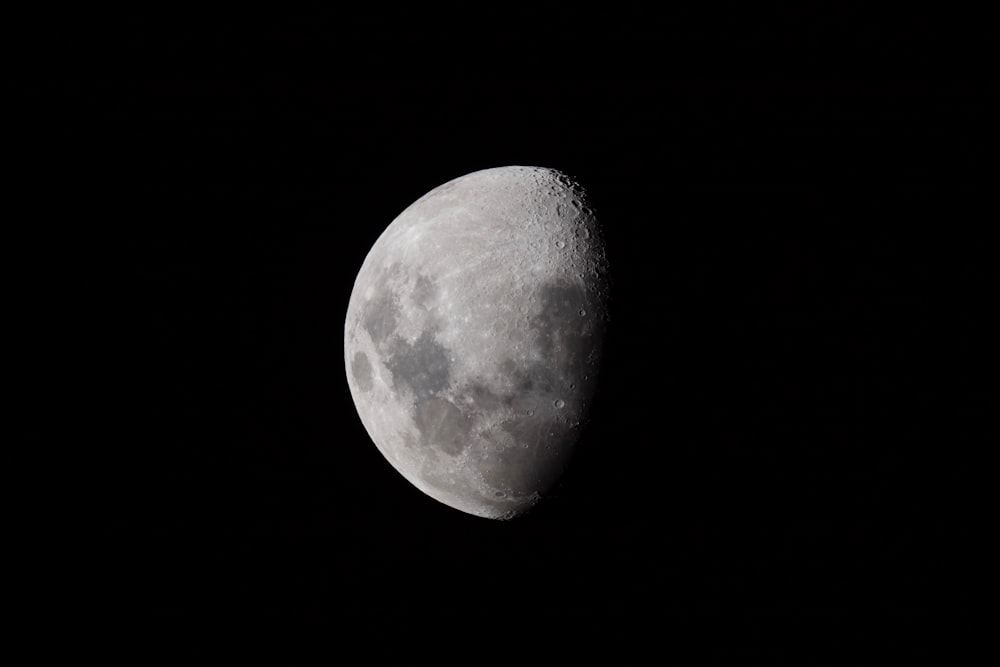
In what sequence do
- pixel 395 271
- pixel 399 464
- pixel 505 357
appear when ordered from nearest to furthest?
1. pixel 505 357
2. pixel 395 271
3. pixel 399 464

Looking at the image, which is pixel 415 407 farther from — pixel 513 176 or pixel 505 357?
pixel 513 176

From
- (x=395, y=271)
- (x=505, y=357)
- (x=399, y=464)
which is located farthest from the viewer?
(x=399, y=464)

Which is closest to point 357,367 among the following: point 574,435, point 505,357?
point 505,357

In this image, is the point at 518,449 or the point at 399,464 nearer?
the point at 518,449

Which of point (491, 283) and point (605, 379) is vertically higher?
point (491, 283)

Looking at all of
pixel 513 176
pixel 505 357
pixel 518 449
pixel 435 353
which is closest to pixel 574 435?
pixel 518 449

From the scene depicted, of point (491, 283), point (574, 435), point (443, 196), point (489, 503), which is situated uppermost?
point (443, 196)
